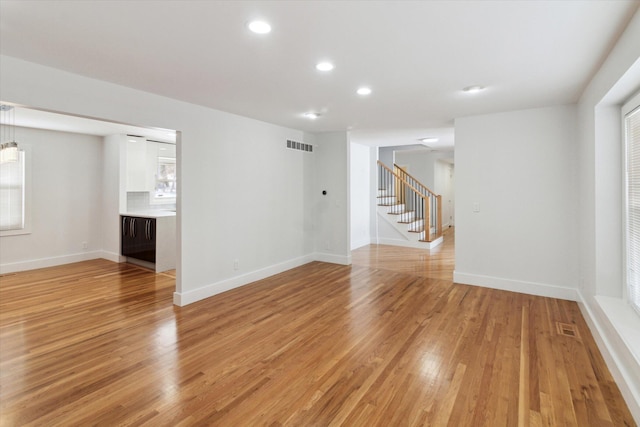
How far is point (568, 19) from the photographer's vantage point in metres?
2.02

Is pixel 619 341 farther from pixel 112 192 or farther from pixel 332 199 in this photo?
pixel 112 192

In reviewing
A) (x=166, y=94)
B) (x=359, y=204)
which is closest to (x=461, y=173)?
(x=359, y=204)

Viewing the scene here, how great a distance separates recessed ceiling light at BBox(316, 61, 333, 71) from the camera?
8.84ft

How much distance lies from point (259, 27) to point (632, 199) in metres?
3.23

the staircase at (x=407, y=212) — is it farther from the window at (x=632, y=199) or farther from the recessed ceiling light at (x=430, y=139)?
the window at (x=632, y=199)

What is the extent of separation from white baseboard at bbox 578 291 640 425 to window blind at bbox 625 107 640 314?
132mm

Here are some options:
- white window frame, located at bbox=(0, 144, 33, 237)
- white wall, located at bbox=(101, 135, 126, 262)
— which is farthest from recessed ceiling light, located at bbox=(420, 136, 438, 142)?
white window frame, located at bbox=(0, 144, 33, 237)

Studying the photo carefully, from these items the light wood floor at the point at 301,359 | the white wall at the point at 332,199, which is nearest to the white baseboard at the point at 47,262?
the light wood floor at the point at 301,359

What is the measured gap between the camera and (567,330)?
3.17 meters

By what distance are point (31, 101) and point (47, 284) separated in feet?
10.9

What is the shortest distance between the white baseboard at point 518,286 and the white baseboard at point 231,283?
268 cm

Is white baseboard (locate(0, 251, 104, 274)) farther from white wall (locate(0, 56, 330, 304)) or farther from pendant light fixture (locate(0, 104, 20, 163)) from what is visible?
pendant light fixture (locate(0, 104, 20, 163))

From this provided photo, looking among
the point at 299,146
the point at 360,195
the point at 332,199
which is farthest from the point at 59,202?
the point at 360,195

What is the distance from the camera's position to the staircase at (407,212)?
25.8 feet
